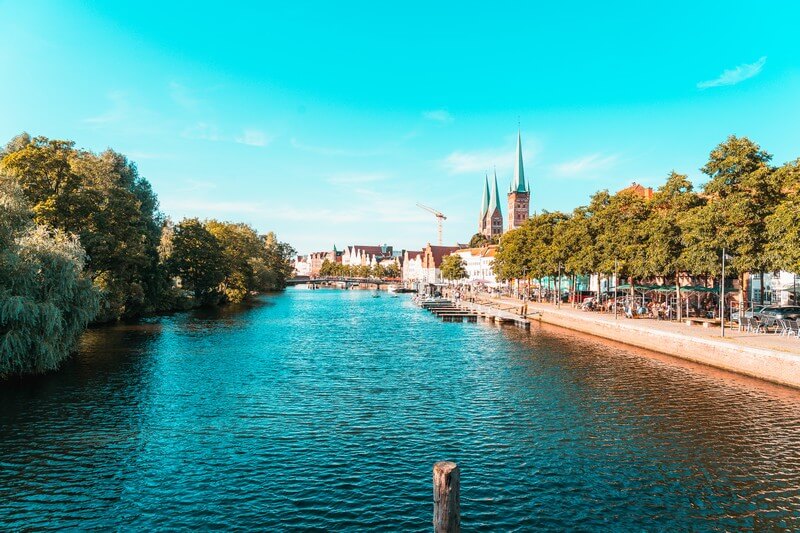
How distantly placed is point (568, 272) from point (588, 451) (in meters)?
53.0

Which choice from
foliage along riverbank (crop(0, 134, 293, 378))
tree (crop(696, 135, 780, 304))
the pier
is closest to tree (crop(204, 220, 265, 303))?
foliage along riverbank (crop(0, 134, 293, 378))

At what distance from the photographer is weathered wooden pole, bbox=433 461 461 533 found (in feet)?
28.7

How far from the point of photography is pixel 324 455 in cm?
1748

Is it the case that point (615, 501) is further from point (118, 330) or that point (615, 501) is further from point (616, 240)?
point (118, 330)

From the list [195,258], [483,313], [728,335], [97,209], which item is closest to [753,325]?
[728,335]

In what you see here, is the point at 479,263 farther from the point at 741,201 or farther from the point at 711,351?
the point at 711,351

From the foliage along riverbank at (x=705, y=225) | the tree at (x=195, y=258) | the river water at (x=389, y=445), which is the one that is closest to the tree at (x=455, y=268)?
the tree at (x=195, y=258)

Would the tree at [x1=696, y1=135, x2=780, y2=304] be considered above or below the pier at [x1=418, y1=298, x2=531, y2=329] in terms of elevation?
above

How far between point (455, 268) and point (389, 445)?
146081 mm

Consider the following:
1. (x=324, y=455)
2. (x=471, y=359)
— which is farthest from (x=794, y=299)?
(x=324, y=455)

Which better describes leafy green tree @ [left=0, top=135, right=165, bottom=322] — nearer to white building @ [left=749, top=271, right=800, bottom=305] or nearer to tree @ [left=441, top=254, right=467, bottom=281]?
white building @ [left=749, top=271, right=800, bottom=305]

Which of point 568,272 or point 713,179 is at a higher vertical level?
point 713,179

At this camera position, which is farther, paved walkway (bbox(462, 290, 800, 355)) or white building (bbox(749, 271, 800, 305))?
white building (bbox(749, 271, 800, 305))

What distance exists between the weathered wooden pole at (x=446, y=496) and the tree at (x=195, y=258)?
77.9 m
